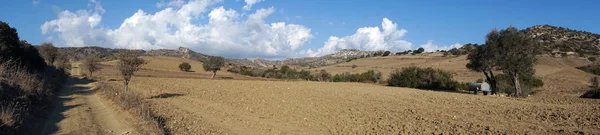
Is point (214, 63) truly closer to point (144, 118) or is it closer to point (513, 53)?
point (513, 53)

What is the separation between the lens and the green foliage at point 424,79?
146 ft

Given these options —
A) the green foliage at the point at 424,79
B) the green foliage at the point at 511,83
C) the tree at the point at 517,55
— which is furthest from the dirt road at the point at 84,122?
the green foliage at the point at 424,79

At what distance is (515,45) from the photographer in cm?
3019

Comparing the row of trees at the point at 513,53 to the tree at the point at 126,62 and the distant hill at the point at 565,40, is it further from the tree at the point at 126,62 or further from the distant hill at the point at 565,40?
the distant hill at the point at 565,40

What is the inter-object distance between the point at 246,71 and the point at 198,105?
65208 mm

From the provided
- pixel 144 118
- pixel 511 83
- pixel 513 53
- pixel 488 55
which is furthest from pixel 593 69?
pixel 144 118

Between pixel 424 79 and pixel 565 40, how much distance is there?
175 feet

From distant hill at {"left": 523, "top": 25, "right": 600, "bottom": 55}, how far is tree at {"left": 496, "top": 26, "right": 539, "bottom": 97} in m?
41.9

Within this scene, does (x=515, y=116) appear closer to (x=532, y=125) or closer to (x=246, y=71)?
(x=532, y=125)

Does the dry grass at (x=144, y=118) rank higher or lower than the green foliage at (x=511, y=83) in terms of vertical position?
lower

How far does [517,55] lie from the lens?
1187 inches

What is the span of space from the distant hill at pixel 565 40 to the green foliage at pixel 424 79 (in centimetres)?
3084

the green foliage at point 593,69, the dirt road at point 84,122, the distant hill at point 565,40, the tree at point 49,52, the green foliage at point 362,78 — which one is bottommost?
the dirt road at point 84,122

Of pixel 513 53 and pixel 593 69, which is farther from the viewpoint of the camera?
pixel 593 69
